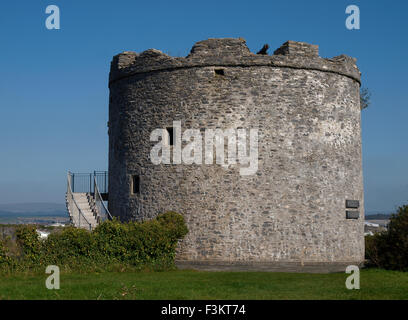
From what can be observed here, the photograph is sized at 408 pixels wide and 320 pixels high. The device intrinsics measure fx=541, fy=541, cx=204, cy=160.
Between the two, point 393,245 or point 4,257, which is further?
point 393,245

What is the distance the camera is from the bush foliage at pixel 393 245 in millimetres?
15844

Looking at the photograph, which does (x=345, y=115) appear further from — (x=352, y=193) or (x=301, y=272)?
(x=301, y=272)

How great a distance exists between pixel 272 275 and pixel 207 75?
7.81 meters

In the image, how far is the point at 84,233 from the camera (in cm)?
1644

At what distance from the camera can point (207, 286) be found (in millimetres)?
12711

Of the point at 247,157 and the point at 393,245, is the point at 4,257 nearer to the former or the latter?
the point at 247,157

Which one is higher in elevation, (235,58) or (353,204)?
(235,58)

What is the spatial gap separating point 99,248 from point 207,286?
16.2 feet

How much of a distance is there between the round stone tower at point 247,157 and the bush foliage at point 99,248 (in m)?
1.86

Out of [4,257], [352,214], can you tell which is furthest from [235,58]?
[4,257]

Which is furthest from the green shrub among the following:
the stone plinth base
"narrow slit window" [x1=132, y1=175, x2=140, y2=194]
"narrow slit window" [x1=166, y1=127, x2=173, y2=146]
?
"narrow slit window" [x1=166, y1=127, x2=173, y2=146]

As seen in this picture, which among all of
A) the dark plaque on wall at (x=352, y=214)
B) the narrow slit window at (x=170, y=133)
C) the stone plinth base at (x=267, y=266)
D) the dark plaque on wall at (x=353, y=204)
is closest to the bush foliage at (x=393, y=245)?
the stone plinth base at (x=267, y=266)

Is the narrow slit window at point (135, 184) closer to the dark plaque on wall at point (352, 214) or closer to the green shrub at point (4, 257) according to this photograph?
the green shrub at point (4, 257)
